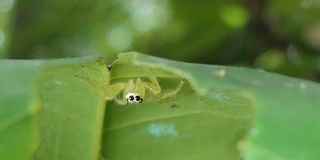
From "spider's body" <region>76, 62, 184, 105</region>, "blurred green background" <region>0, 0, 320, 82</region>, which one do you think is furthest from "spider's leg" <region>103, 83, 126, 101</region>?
"blurred green background" <region>0, 0, 320, 82</region>

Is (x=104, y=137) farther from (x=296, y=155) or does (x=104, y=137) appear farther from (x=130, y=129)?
(x=296, y=155)

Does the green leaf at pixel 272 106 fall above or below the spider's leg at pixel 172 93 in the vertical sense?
below

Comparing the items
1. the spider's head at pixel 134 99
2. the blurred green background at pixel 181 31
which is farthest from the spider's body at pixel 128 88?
the blurred green background at pixel 181 31

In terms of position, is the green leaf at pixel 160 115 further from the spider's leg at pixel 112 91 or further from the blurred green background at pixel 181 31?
the blurred green background at pixel 181 31

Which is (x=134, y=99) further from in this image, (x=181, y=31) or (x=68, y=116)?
(x=181, y=31)

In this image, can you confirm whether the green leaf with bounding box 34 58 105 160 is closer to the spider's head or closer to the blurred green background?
the spider's head

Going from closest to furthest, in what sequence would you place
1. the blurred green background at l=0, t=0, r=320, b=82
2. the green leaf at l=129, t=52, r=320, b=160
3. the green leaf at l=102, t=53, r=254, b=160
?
the green leaf at l=129, t=52, r=320, b=160 < the green leaf at l=102, t=53, r=254, b=160 < the blurred green background at l=0, t=0, r=320, b=82

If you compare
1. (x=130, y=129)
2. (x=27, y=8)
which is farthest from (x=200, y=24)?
(x=130, y=129)
